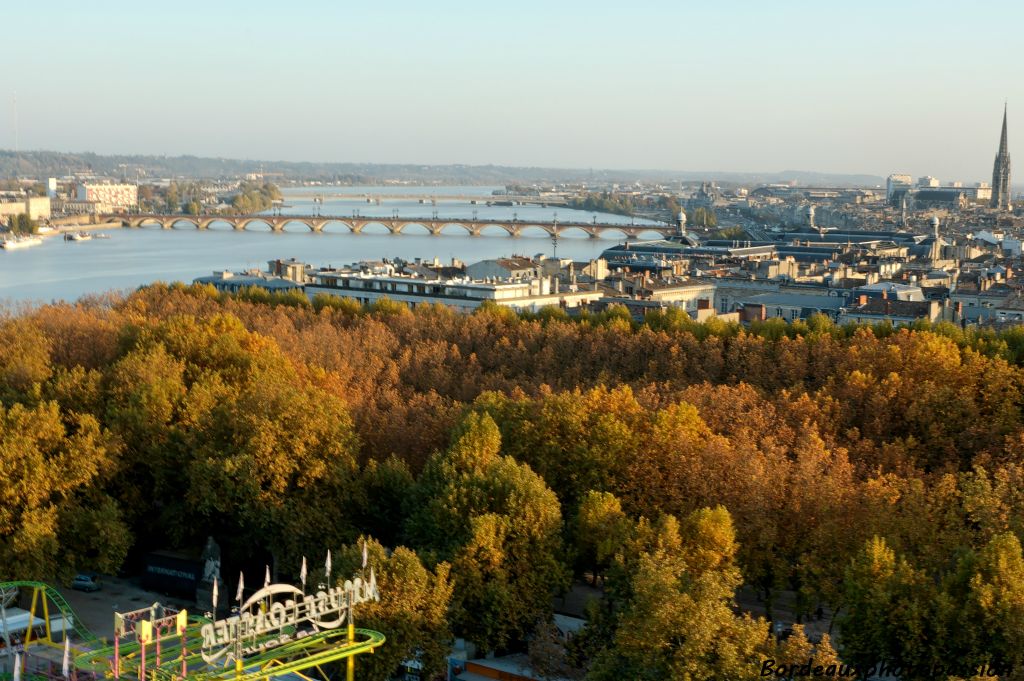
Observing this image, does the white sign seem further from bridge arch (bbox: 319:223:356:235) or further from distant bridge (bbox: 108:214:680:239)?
bridge arch (bbox: 319:223:356:235)

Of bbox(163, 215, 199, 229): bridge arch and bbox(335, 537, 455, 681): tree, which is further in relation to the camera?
bbox(163, 215, 199, 229): bridge arch

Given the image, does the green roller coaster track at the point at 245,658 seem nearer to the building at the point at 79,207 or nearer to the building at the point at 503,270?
the building at the point at 503,270

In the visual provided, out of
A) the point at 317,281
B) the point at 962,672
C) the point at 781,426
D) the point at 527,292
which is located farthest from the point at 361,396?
the point at 317,281

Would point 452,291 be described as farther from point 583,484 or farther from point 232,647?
point 232,647

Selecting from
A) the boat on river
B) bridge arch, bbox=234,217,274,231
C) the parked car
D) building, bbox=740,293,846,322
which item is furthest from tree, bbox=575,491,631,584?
bridge arch, bbox=234,217,274,231

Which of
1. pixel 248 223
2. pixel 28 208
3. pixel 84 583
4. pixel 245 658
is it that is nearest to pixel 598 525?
pixel 245 658
